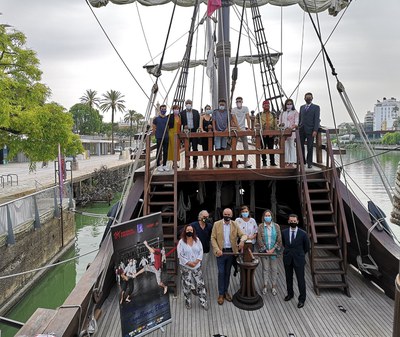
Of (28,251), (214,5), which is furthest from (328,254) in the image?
(28,251)

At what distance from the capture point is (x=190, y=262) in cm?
448

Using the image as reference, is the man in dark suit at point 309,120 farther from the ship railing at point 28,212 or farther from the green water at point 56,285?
the green water at point 56,285

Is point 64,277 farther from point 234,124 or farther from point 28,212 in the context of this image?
point 234,124

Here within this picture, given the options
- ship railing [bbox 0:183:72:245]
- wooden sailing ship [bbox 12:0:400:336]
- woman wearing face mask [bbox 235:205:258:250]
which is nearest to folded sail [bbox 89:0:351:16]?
wooden sailing ship [bbox 12:0:400:336]

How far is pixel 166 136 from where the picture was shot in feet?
22.4

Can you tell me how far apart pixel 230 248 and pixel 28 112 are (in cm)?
1026

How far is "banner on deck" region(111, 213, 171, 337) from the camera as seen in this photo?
3.58m

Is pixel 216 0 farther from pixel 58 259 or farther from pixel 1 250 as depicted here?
pixel 58 259

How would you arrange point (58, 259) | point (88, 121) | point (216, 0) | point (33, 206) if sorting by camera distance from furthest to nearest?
point (88, 121) < point (58, 259) < point (33, 206) < point (216, 0)

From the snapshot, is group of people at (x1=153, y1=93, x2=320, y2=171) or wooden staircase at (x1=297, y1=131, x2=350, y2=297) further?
group of people at (x1=153, y1=93, x2=320, y2=171)

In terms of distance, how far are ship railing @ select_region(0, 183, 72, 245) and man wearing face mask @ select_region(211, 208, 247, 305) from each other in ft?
19.6

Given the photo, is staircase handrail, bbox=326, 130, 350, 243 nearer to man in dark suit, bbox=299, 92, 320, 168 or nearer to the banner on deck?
man in dark suit, bbox=299, 92, 320, 168

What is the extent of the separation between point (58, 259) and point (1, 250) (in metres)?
4.33

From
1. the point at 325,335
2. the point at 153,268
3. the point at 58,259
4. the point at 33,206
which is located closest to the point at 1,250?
the point at 33,206
